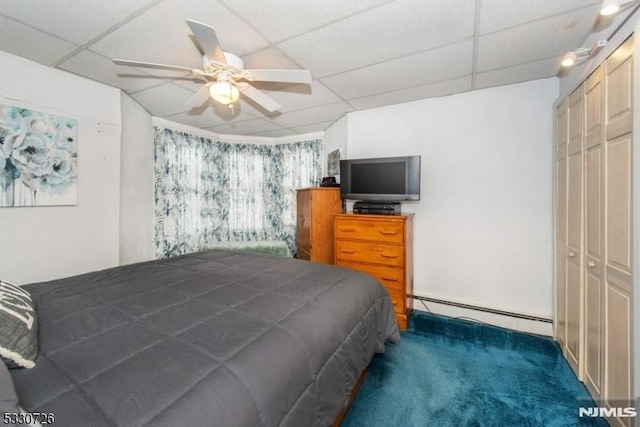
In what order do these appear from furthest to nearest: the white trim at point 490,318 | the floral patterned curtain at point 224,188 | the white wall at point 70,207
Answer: the floral patterned curtain at point 224,188
the white trim at point 490,318
the white wall at point 70,207

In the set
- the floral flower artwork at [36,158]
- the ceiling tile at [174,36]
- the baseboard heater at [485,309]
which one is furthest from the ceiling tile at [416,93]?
the floral flower artwork at [36,158]

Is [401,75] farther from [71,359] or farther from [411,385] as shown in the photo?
[71,359]

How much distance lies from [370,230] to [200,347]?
2.08 meters

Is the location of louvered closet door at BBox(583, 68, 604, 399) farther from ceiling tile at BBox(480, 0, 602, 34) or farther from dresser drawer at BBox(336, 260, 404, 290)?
dresser drawer at BBox(336, 260, 404, 290)

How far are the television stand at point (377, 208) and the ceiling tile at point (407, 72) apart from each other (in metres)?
1.16

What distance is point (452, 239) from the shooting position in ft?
9.61

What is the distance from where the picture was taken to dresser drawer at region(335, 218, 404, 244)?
2.70 meters

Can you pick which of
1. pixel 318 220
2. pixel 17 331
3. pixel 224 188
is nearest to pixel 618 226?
pixel 318 220

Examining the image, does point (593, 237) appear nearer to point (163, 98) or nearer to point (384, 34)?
point (384, 34)

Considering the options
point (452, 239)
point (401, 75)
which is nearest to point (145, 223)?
point (401, 75)

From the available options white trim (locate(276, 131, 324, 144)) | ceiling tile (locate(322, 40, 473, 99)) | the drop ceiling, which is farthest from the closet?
white trim (locate(276, 131, 324, 144))

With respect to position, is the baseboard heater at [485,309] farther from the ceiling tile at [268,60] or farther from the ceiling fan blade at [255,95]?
the ceiling tile at [268,60]

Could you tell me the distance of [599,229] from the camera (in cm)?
166

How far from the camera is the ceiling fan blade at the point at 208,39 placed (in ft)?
4.51
